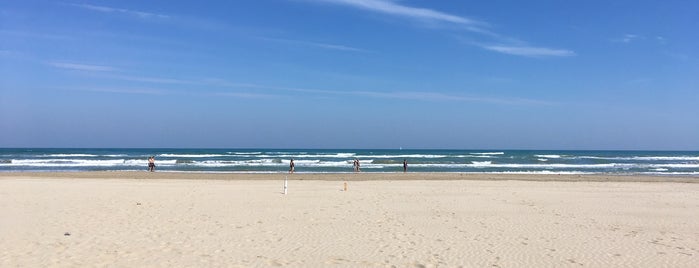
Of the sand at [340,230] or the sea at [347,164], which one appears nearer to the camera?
the sand at [340,230]

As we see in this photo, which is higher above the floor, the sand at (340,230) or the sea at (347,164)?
the sea at (347,164)

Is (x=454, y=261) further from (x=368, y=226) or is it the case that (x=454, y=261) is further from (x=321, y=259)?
(x=368, y=226)

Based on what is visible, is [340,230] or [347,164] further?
[347,164]

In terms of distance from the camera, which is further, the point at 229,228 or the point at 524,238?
the point at 229,228

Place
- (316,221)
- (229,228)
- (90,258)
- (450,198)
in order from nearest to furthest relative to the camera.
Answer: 1. (90,258)
2. (229,228)
3. (316,221)
4. (450,198)

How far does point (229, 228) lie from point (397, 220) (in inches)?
149

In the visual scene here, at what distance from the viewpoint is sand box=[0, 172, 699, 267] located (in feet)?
26.0

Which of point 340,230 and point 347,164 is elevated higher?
point 347,164

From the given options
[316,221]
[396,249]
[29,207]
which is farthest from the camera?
[29,207]

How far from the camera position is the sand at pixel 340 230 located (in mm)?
7934

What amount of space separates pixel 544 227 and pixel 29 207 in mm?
12588

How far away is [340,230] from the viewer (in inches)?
416

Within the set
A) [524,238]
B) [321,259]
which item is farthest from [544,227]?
[321,259]

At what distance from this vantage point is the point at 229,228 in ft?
34.9
